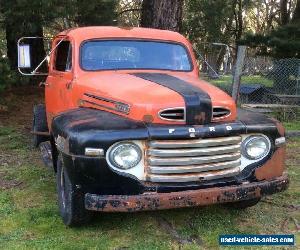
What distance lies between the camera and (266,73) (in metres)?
12.8

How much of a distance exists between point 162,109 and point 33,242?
5.63 ft

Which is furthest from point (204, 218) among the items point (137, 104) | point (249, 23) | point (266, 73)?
point (249, 23)

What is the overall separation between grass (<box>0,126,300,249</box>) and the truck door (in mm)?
1103

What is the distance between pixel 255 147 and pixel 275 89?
26.6ft

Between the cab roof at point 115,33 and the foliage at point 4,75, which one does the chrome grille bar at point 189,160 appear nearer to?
the cab roof at point 115,33

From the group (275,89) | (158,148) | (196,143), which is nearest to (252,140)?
(196,143)

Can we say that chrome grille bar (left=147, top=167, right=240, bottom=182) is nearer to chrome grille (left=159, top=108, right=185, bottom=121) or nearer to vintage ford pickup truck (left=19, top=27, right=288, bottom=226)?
vintage ford pickup truck (left=19, top=27, right=288, bottom=226)

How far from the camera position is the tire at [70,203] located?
185 inches

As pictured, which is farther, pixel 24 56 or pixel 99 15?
pixel 99 15

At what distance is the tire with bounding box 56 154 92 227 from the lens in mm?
4700

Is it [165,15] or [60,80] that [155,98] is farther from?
[165,15]

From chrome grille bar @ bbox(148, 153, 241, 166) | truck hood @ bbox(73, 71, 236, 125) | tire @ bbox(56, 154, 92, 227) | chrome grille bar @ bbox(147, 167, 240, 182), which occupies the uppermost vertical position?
truck hood @ bbox(73, 71, 236, 125)

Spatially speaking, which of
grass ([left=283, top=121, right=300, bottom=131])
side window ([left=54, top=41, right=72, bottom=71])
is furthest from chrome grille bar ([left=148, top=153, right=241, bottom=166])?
grass ([left=283, top=121, right=300, bottom=131])

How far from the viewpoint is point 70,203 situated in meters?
4.79
